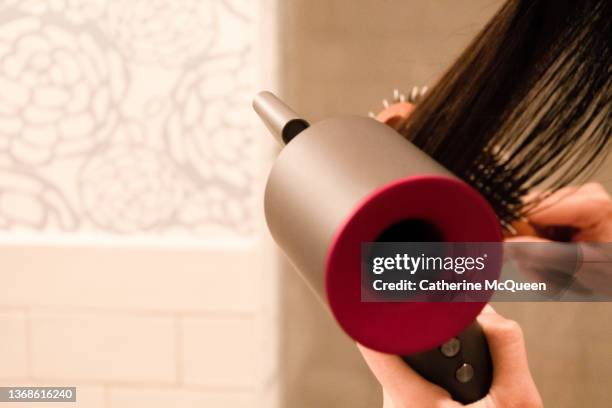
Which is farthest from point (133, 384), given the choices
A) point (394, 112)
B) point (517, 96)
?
point (517, 96)

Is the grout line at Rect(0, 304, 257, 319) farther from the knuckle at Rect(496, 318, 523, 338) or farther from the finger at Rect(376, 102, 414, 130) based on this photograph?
the knuckle at Rect(496, 318, 523, 338)

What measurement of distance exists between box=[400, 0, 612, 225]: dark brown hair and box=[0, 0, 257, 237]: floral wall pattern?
1.05 feet

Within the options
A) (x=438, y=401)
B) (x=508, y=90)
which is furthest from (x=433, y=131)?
(x=438, y=401)

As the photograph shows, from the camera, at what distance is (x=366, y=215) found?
21 centimetres

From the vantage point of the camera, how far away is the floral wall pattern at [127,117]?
685 mm

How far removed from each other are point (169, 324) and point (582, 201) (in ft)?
1.54

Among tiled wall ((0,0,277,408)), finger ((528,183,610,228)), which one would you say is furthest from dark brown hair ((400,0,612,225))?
tiled wall ((0,0,277,408))

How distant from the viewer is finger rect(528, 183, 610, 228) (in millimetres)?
450

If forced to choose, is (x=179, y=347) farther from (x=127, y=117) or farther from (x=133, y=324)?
(x=127, y=117)

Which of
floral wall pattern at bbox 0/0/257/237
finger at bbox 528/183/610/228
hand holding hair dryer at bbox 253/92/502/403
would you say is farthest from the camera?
floral wall pattern at bbox 0/0/257/237

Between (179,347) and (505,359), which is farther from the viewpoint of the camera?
(179,347)

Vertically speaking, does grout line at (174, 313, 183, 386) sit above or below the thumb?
below

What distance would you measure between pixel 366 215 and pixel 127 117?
545mm

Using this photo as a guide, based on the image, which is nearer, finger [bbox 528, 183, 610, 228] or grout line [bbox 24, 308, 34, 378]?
finger [bbox 528, 183, 610, 228]
